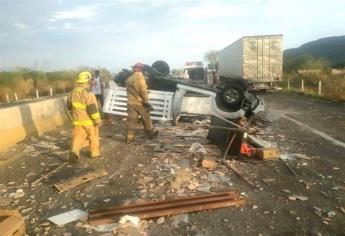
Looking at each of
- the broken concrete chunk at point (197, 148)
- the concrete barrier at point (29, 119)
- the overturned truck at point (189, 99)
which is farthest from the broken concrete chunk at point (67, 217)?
the overturned truck at point (189, 99)

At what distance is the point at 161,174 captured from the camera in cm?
682

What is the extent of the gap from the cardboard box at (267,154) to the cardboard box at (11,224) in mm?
4653

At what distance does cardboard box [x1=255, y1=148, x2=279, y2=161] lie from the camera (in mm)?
7520

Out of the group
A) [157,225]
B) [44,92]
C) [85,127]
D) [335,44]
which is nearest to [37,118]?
[85,127]

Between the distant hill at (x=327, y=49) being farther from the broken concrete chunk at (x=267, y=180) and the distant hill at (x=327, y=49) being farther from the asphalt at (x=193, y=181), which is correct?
the broken concrete chunk at (x=267, y=180)

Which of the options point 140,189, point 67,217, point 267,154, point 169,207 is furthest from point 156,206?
point 267,154

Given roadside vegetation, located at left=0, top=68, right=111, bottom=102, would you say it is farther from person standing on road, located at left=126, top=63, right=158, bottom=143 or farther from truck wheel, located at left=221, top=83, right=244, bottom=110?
person standing on road, located at left=126, top=63, right=158, bottom=143

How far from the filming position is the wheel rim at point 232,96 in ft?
37.8

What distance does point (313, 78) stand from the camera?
28969 mm

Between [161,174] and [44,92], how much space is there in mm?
39049

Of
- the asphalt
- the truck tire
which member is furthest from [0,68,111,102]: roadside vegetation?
the asphalt

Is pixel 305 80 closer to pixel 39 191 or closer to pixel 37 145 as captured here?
pixel 37 145

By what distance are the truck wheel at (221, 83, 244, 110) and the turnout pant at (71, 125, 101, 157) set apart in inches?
184

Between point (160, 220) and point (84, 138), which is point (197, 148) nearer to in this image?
point (84, 138)
